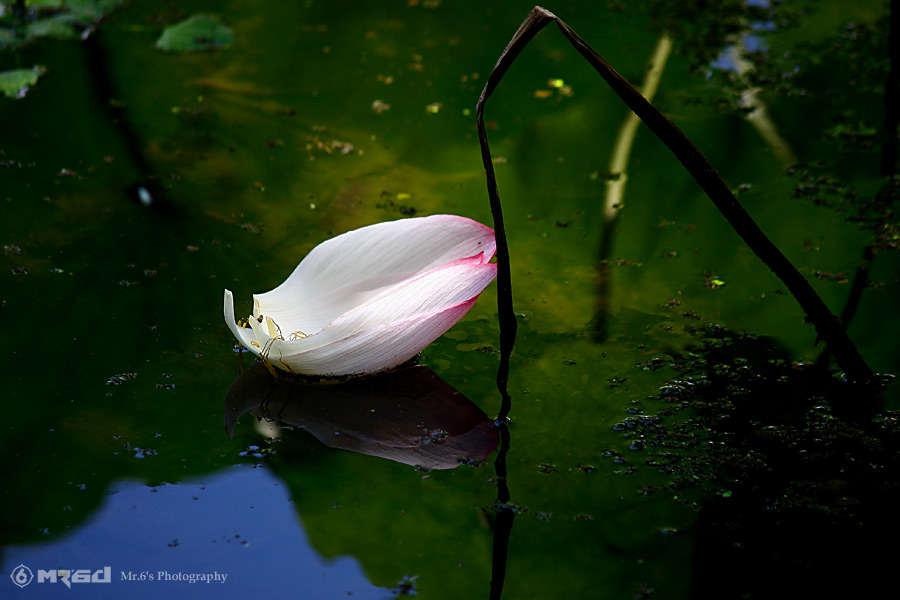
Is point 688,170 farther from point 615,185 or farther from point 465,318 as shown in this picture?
point 615,185

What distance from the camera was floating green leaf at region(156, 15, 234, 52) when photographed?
1175 millimetres

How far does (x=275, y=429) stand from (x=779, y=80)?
873mm

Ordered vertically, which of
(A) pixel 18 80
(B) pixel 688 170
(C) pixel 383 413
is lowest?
(A) pixel 18 80

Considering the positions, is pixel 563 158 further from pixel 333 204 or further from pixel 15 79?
pixel 15 79

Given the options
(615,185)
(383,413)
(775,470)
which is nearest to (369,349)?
(383,413)

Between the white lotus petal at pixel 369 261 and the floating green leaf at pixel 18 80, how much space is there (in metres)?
0.65

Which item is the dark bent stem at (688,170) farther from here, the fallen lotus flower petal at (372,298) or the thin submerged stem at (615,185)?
the thin submerged stem at (615,185)

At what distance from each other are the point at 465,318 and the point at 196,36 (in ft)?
2.50

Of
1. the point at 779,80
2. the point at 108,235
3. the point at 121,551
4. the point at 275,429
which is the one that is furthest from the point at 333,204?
the point at 779,80

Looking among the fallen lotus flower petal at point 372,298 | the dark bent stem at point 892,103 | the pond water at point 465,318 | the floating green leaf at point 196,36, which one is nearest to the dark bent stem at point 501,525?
the pond water at point 465,318

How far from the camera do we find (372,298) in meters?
0.64

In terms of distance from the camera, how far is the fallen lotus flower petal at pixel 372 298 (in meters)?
0.59

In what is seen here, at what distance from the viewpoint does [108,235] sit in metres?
0.80

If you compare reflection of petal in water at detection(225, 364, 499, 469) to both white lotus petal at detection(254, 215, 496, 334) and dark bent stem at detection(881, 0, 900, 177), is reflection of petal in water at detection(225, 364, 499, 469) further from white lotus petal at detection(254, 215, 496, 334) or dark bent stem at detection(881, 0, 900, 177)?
dark bent stem at detection(881, 0, 900, 177)
